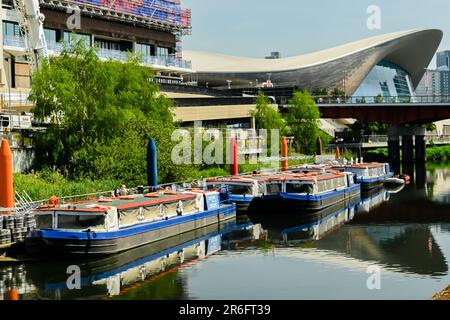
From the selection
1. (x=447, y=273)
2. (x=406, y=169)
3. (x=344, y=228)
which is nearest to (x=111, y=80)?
(x=344, y=228)

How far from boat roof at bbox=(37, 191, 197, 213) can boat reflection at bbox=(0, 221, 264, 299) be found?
1.86 m

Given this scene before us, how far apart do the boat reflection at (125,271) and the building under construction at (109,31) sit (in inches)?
957

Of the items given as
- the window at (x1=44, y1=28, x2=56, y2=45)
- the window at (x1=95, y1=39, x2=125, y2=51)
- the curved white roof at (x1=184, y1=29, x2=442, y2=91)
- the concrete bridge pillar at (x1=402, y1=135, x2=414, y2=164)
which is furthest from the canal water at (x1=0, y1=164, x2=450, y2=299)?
the curved white roof at (x1=184, y1=29, x2=442, y2=91)

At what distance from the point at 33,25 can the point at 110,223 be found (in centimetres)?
2793

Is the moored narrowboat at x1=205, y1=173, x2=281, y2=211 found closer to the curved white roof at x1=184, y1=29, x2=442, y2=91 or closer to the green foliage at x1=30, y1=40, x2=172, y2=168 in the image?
the green foliage at x1=30, y1=40, x2=172, y2=168

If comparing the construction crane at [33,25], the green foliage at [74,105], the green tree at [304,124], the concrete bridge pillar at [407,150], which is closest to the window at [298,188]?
the green foliage at [74,105]

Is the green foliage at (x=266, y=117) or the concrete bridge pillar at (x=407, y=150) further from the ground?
the green foliage at (x=266, y=117)

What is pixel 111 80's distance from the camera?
143 ft

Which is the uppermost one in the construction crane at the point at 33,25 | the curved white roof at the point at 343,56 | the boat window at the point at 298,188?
the curved white roof at the point at 343,56

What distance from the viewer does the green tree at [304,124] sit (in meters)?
80.3

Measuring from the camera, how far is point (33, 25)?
53.1 meters

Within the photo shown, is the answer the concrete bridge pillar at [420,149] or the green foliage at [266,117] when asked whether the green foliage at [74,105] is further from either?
the concrete bridge pillar at [420,149]

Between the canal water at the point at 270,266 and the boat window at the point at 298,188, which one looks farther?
the boat window at the point at 298,188

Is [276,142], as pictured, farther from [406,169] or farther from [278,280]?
[278,280]
